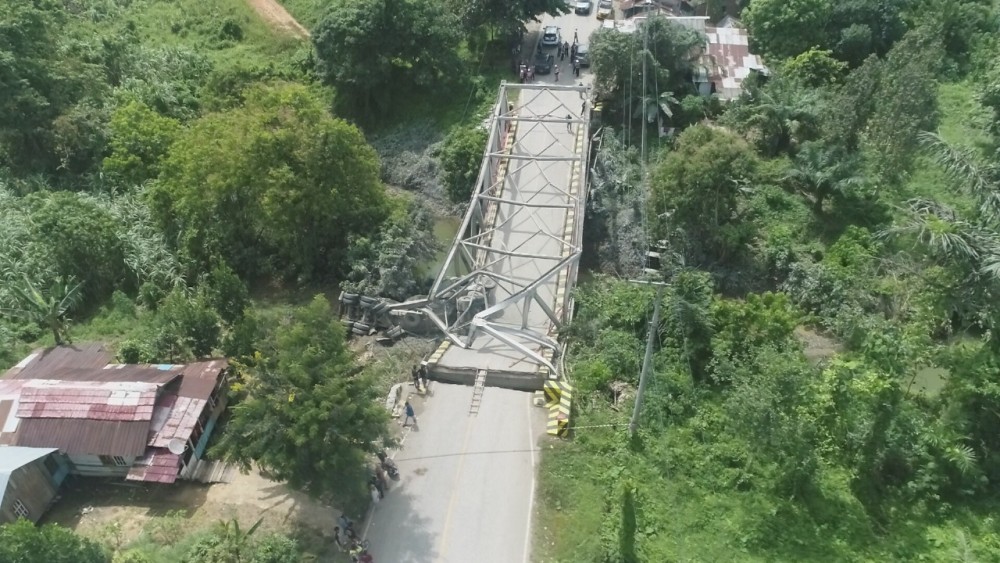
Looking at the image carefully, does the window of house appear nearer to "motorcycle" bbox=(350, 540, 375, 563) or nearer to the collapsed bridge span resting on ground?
"motorcycle" bbox=(350, 540, 375, 563)

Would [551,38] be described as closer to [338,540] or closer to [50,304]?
[50,304]

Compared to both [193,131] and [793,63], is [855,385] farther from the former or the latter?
[193,131]

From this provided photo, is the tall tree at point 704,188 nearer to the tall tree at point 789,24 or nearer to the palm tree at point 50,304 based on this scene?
the tall tree at point 789,24

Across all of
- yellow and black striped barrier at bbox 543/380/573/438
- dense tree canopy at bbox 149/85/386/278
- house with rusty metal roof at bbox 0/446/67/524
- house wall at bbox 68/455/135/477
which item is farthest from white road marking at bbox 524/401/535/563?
house with rusty metal roof at bbox 0/446/67/524

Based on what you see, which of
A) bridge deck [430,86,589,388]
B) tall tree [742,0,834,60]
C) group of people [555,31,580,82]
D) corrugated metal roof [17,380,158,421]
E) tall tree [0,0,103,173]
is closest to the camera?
corrugated metal roof [17,380,158,421]

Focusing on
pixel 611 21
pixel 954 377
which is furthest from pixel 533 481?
pixel 611 21

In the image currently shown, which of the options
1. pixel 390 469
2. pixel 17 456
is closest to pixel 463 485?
pixel 390 469
